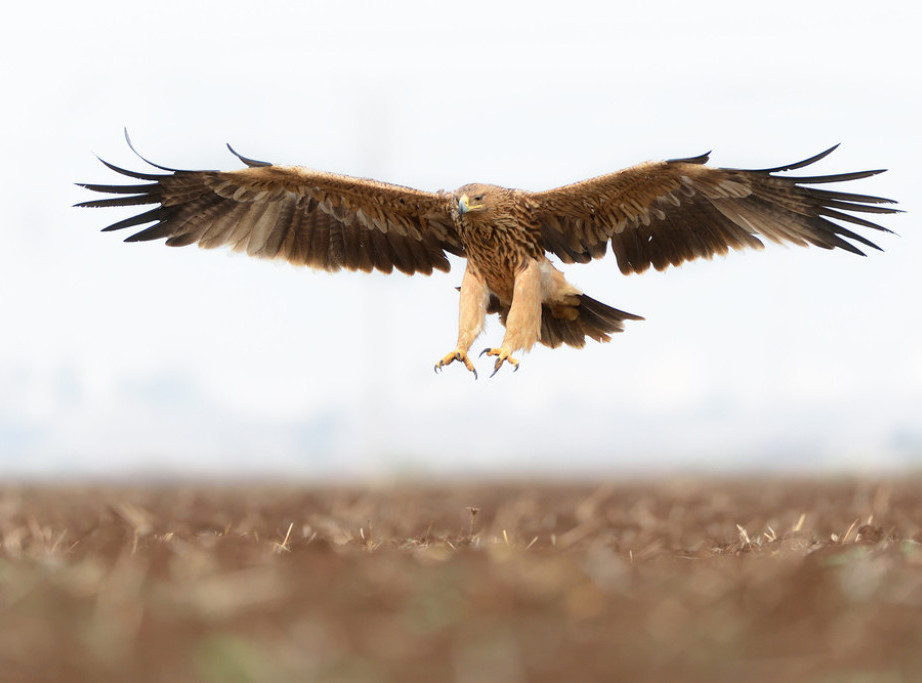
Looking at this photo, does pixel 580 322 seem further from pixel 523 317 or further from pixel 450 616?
pixel 450 616

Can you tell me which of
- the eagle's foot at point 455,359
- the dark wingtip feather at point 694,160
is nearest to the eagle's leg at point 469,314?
the eagle's foot at point 455,359

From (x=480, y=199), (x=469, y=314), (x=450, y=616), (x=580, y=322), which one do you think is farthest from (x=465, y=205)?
(x=450, y=616)

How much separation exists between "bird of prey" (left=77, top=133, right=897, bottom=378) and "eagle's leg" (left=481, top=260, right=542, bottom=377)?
1 centimetres

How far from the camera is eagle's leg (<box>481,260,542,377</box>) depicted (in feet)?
22.5

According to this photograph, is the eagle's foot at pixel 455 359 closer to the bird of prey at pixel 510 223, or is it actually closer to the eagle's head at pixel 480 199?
the bird of prey at pixel 510 223

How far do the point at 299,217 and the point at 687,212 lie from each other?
2.83 meters

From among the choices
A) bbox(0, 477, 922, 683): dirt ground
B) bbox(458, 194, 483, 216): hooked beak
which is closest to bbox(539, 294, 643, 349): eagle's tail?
bbox(458, 194, 483, 216): hooked beak

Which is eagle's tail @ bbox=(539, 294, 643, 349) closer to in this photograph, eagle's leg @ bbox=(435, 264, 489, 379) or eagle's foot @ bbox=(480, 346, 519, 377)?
eagle's leg @ bbox=(435, 264, 489, 379)

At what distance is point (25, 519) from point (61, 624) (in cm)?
615

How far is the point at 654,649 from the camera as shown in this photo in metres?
2.91

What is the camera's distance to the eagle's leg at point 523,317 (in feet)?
22.5

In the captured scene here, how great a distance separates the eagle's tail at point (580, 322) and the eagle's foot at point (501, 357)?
4.13 feet

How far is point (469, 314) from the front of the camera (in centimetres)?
736

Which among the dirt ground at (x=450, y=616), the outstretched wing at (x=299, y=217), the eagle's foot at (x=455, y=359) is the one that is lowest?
the dirt ground at (x=450, y=616)
